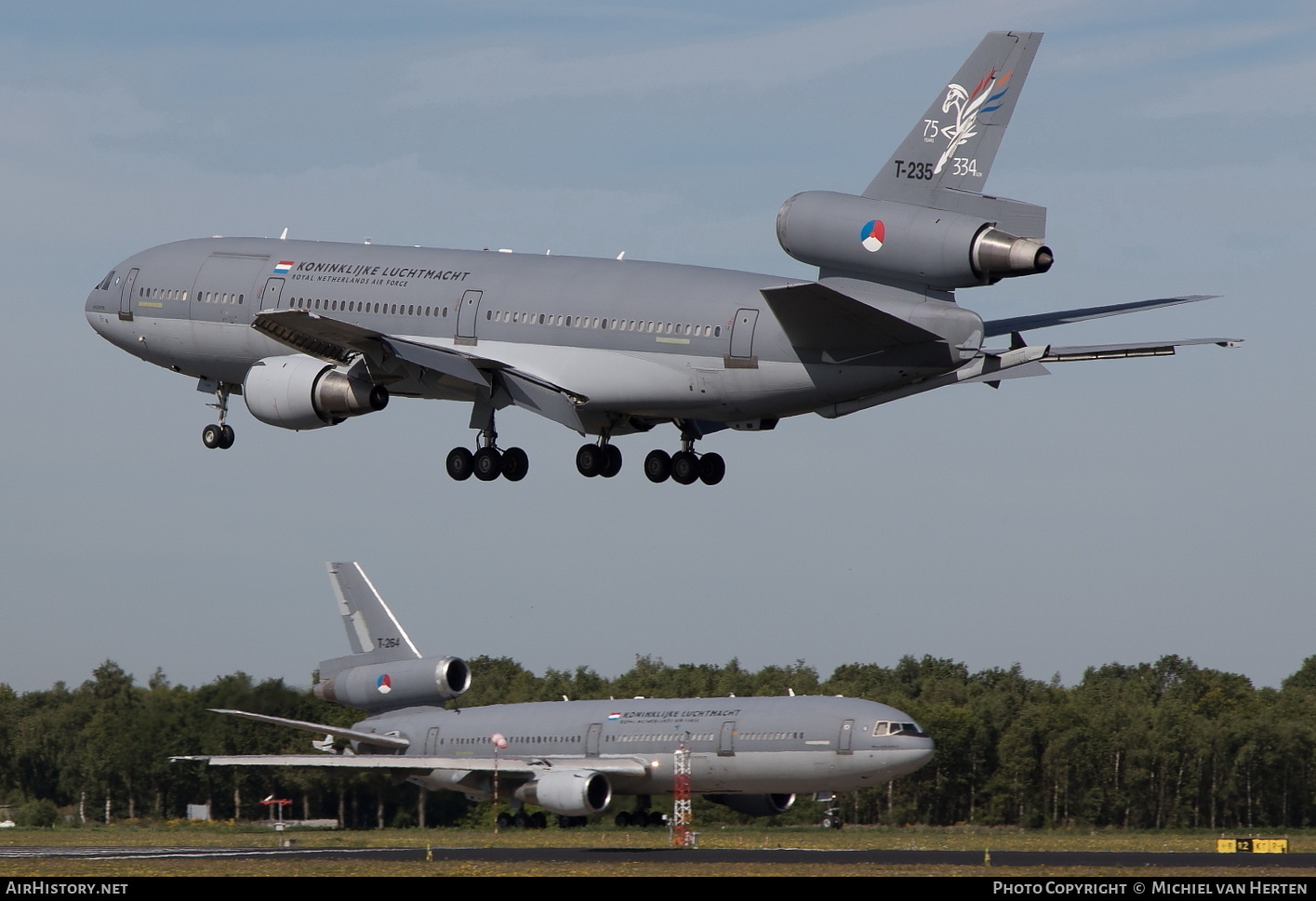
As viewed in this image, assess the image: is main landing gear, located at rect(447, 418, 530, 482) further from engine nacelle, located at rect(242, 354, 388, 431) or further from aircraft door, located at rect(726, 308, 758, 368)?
aircraft door, located at rect(726, 308, 758, 368)

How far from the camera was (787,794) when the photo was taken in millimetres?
64938

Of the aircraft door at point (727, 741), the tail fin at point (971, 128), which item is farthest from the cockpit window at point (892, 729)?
the tail fin at point (971, 128)

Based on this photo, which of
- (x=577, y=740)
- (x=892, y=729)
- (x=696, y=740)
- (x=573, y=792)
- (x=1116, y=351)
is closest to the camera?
(x=1116, y=351)

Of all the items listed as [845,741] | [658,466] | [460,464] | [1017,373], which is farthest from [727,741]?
[1017,373]

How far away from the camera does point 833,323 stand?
37.3 m

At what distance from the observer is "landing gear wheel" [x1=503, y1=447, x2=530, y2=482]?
44.7 metres

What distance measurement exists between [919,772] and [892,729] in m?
25.5

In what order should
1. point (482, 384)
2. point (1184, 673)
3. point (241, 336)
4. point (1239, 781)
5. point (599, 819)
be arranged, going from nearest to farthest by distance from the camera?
point (482, 384)
point (241, 336)
point (599, 819)
point (1239, 781)
point (1184, 673)

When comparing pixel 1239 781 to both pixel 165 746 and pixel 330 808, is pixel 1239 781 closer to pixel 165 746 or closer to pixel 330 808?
pixel 330 808

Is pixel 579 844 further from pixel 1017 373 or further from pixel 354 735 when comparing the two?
pixel 1017 373

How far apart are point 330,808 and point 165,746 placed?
24.1ft

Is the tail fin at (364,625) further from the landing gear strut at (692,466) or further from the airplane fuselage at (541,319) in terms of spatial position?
the landing gear strut at (692,466)

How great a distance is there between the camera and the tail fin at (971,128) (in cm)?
3672
